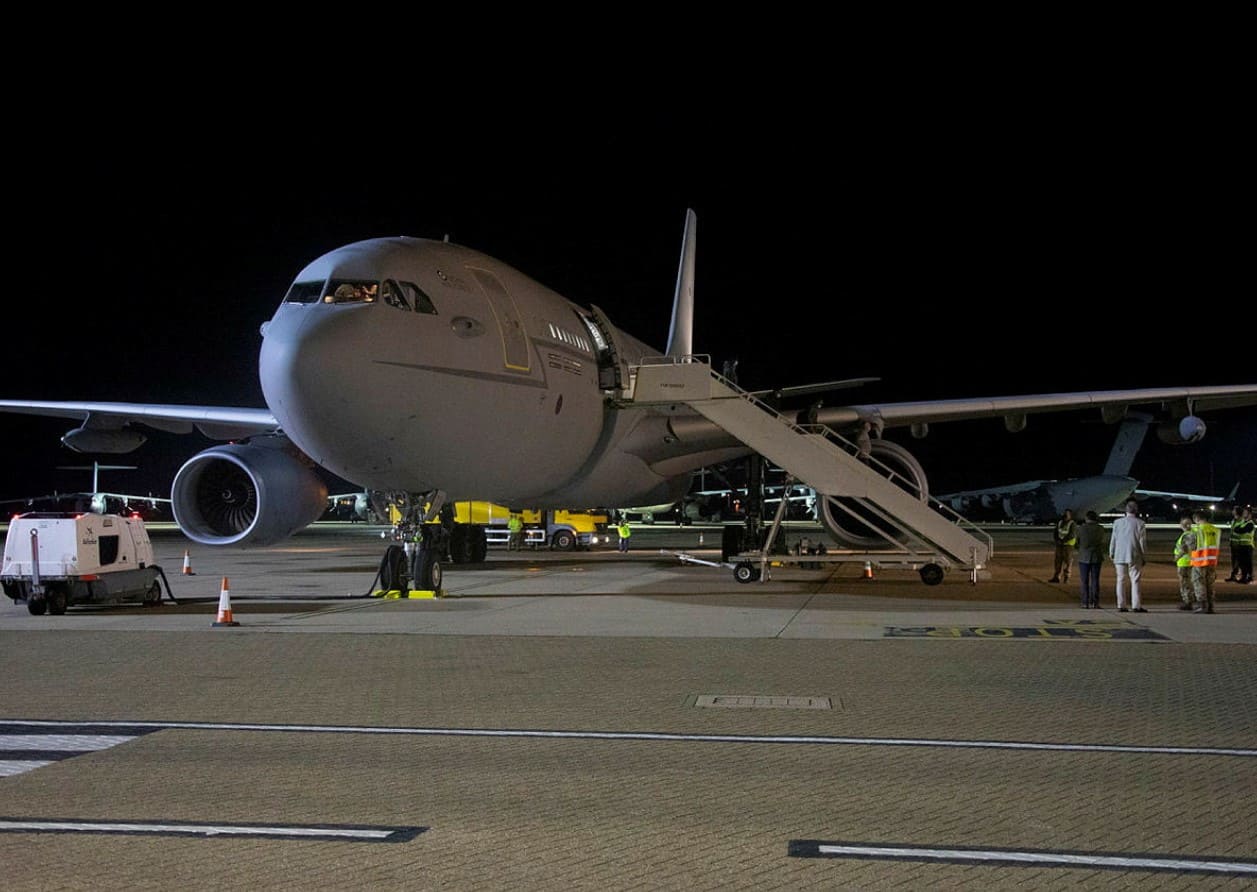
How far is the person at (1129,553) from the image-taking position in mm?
15945

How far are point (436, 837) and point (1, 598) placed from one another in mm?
15840

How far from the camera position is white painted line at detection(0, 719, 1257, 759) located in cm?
718

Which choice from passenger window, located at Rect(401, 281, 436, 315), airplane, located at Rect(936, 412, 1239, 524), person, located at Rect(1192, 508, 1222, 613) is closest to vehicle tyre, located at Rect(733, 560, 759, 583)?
person, located at Rect(1192, 508, 1222, 613)

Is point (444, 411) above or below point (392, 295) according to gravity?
below

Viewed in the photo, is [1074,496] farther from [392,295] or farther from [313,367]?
[313,367]

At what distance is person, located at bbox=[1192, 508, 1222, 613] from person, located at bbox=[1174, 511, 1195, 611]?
100 millimetres

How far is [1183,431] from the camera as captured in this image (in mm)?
23922

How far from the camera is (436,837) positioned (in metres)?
5.28

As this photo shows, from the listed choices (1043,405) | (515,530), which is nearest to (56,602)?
(1043,405)

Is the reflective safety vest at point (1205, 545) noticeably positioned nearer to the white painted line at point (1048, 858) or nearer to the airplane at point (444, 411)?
the airplane at point (444, 411)

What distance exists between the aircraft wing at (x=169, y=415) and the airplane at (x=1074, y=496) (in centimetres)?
1947

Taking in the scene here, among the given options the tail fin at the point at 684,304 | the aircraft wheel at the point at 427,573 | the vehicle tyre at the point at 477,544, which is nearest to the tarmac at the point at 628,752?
the aircraft wheel at the point at 427,573

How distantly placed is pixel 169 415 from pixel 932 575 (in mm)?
14679

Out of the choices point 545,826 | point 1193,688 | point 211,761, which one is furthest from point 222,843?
point 1193,688
